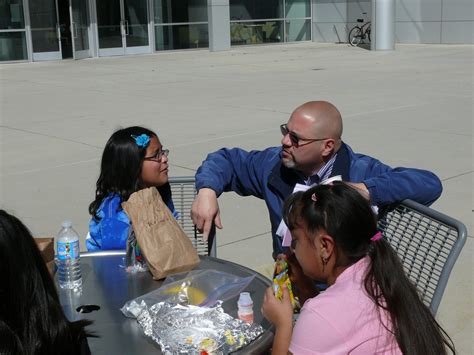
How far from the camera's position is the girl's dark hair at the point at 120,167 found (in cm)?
337

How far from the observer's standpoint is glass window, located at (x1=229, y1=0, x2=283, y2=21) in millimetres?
25180

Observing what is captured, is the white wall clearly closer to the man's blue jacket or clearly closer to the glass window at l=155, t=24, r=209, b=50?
the glass window at l=155, t=24, r=209, b=50

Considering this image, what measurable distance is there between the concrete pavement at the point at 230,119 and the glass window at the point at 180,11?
4.09 metres

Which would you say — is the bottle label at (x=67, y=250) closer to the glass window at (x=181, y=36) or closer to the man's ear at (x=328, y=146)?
the man's ear at (x=328, y=146)

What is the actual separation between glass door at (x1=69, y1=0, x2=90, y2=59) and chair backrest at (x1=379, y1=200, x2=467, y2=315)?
19.2 m

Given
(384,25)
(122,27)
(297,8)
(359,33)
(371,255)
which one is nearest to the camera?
(371,255)

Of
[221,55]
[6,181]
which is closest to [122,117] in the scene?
[6,181]

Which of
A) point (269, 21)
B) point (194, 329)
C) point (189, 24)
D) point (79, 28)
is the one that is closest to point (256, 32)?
point (269, 21)

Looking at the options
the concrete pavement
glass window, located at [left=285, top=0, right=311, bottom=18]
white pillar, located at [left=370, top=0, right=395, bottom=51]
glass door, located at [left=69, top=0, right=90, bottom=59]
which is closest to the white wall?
glass window, located at [left=285, top=0, right=311, bottom=18]

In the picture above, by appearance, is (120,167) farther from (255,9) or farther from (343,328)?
(255,9)

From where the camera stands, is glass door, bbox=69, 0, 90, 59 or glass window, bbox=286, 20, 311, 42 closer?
glass door, bbox=69, 0, 90, 59

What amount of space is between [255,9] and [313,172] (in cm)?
2341

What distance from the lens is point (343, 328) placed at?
2.02 metres

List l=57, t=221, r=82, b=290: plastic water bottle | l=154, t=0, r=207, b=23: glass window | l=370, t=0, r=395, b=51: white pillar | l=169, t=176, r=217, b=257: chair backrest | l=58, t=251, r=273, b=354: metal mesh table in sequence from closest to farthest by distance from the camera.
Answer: l=58, t=251, r=273, b=354: metal mesh table → l=57, t=221, r=82, b=290: plastic water bottle → l=169, t=176, r=217, b=257: chair backrest → l=370, t=0, r=395, b=51: white pillar → l=154, t=0, r=207, b=23: glass window
